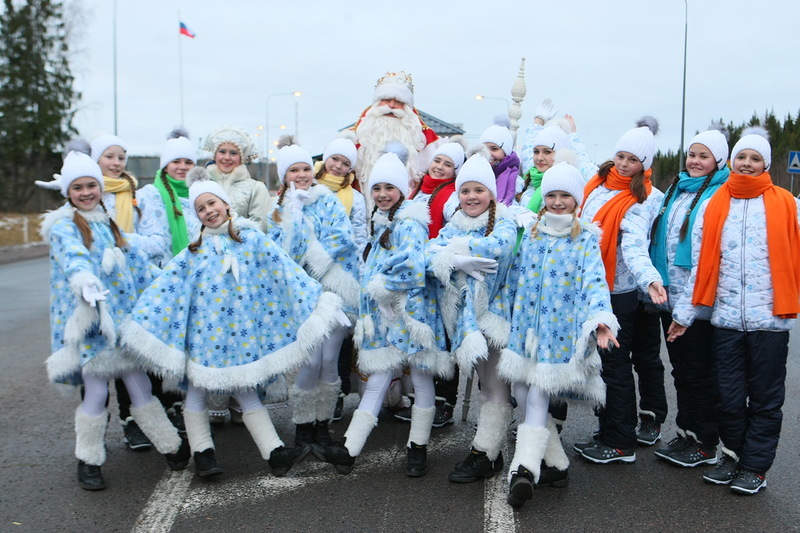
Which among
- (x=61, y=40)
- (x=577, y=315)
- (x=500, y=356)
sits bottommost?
(x=500, y=356)

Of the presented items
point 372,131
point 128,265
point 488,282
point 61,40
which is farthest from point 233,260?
point 61,40

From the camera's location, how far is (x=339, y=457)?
14.1 ft

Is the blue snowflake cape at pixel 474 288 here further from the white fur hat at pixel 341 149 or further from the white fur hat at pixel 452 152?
the white fur hat at pixel 341 149

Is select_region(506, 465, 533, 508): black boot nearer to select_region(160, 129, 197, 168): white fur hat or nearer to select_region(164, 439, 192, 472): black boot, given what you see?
select_region(164, 439, 192, 472): black boot

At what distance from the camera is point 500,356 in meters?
4.27

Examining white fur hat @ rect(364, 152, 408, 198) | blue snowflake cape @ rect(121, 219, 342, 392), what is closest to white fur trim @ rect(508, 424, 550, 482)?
blue snowflake cape @ rect(121, 219, 342, 392)

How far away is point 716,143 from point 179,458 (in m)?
3.84

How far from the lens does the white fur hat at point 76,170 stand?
4.27 meters

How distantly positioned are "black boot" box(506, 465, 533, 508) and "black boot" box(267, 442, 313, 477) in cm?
125

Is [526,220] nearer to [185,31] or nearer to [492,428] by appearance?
[492,428]

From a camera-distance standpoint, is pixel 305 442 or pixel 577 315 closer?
pixel 577 315

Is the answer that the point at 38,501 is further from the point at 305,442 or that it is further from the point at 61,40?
the point at 61,40

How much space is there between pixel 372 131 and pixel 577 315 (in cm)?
330

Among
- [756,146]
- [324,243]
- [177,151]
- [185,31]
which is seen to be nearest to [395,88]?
[177,151]
